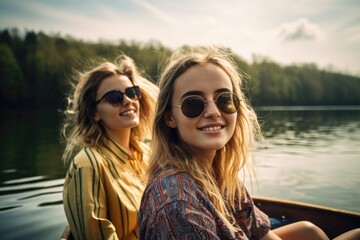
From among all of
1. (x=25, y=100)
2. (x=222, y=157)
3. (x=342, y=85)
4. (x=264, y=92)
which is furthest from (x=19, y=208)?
(x=342, y=85)

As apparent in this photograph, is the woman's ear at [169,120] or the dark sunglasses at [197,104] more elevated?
the dark sunglasses at [197,104]

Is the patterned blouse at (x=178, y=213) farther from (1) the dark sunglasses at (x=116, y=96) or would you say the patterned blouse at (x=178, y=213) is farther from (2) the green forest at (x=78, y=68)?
(2) the green forest at (x=78, y=68)

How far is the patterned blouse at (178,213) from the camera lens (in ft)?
4.89

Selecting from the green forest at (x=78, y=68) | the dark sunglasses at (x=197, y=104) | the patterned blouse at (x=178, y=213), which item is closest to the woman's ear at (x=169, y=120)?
the dark sunglasses at (x=197, y=104)

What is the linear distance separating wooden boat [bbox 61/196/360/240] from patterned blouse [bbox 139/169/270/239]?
7.78ft

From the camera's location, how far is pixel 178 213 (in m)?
1.49

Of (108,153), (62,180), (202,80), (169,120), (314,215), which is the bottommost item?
(62,180)

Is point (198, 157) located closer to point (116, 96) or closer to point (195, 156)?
point (195, 156)

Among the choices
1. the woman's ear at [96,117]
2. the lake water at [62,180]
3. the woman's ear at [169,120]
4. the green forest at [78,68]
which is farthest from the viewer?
the green forest at [78,68]

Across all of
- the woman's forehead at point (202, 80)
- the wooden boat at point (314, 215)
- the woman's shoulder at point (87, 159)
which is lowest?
the wooden boat at point (314, 215)

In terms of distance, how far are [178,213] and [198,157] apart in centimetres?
61

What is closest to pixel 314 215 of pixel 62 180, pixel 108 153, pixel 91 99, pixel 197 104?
pixel 108 153

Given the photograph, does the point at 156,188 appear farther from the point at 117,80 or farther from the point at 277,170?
the point at 277,170

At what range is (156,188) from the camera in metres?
1.61
